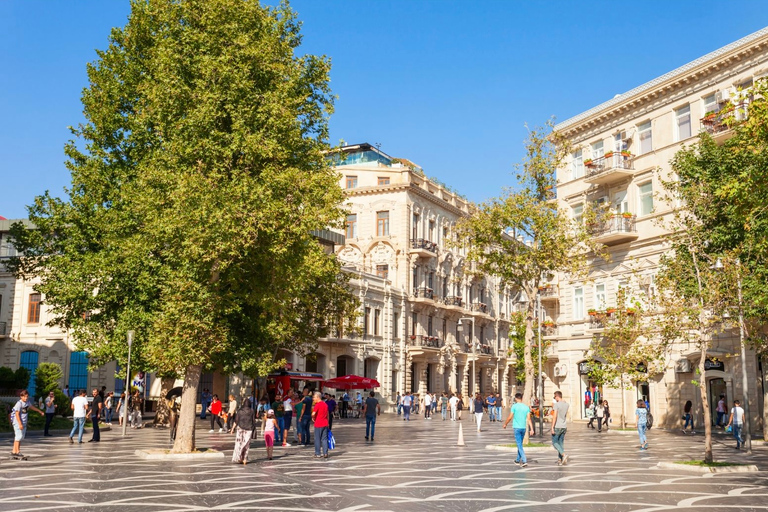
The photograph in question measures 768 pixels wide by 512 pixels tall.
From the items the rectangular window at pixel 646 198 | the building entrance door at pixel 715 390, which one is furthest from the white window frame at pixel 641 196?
the building entrance door at pixel 715 390

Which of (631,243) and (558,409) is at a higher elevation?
(631,243)

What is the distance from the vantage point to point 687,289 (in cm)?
2206

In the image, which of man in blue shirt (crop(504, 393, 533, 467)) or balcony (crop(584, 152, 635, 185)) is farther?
balcony (crop(584, 152, 635, 185))

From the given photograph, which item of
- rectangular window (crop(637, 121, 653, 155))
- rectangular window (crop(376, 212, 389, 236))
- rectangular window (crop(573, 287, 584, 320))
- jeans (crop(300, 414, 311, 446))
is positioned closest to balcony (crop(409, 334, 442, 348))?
rectangular window (crop(376, 212, 389, 236))

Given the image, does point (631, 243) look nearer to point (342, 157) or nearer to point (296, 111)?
point (342, 157)

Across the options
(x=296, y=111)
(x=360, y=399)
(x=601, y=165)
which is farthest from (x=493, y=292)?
(x=296, y=111)

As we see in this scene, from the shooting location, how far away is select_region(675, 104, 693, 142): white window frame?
35781 mm

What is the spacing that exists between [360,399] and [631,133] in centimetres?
2372

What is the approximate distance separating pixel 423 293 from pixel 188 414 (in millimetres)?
42371

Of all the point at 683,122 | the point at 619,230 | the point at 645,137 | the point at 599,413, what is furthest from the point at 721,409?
the point at 645,137

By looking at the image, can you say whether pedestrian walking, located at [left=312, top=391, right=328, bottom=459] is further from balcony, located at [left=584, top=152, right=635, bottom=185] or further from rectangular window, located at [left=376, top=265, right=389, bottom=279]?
rectangular window, located at [left=376, top=265, right=389, bottom=279]

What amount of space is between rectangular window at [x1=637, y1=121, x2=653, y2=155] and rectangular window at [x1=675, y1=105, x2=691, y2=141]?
1.64 m

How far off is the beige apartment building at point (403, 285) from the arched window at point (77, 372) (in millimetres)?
14783

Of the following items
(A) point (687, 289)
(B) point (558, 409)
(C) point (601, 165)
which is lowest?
(B) point (558, 409)
